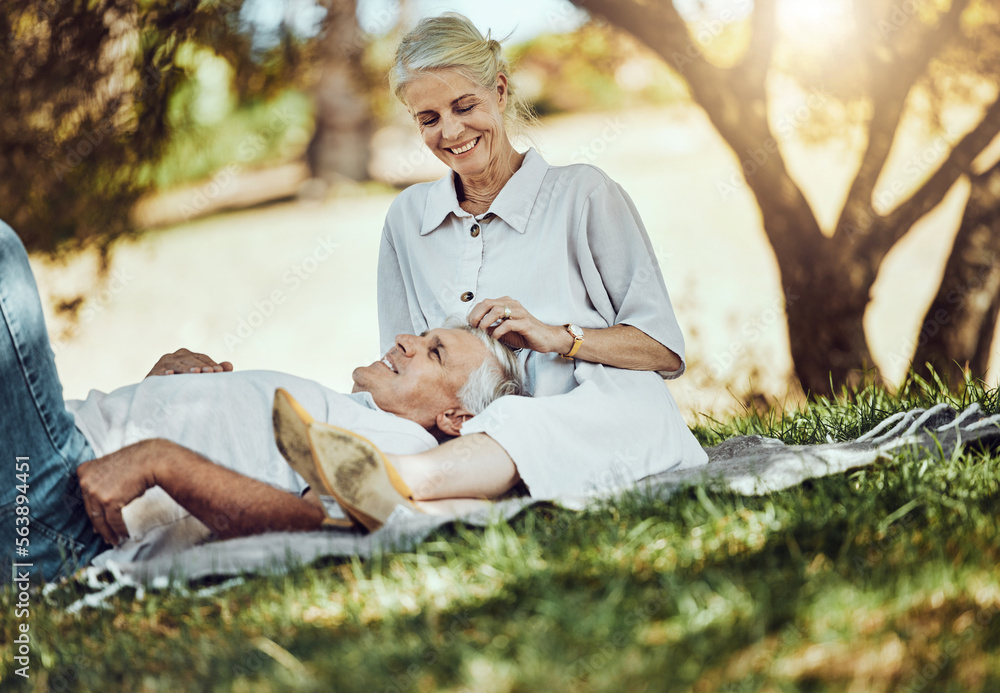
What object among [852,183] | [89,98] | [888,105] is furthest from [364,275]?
[888,105]

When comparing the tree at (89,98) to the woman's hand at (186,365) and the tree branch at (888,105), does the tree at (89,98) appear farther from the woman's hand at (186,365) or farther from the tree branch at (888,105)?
the tree branch at (888,105)

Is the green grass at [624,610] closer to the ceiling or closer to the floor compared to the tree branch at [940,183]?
closer to the floor

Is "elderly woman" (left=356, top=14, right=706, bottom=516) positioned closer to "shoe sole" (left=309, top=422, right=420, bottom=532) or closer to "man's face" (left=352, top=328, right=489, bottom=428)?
"man's face" (left=352, top=328, right=489, bottom=428)

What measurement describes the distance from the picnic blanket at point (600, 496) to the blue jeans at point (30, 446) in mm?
145

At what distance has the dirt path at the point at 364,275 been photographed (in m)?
10.2

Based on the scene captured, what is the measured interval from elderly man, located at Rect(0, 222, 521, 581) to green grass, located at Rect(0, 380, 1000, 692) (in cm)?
23

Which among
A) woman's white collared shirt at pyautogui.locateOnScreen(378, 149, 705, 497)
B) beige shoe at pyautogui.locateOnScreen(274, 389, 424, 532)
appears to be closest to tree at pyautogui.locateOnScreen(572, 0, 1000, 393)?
woman's white collared shirt at pyautogui.locateOnScreen(378, 149, 705, 497)

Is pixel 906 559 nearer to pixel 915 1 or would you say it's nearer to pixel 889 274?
pixel 915 1

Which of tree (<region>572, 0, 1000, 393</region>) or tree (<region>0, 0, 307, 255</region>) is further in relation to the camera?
tree (<region>572, 0, 1000, 393</region>)

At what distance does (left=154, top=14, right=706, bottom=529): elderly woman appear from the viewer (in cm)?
273

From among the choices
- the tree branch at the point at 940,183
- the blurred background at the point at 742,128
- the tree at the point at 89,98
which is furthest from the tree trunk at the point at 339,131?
the tree branch at the point at 940,183

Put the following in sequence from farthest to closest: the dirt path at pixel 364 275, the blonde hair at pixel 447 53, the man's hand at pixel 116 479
A: the dirt path at pixel 364 275
the blonde hair at pixel 447 53
the man's hand at pixel 116 479

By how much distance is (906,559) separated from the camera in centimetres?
193

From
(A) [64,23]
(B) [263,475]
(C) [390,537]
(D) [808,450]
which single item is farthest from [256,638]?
(A) [64,23]
